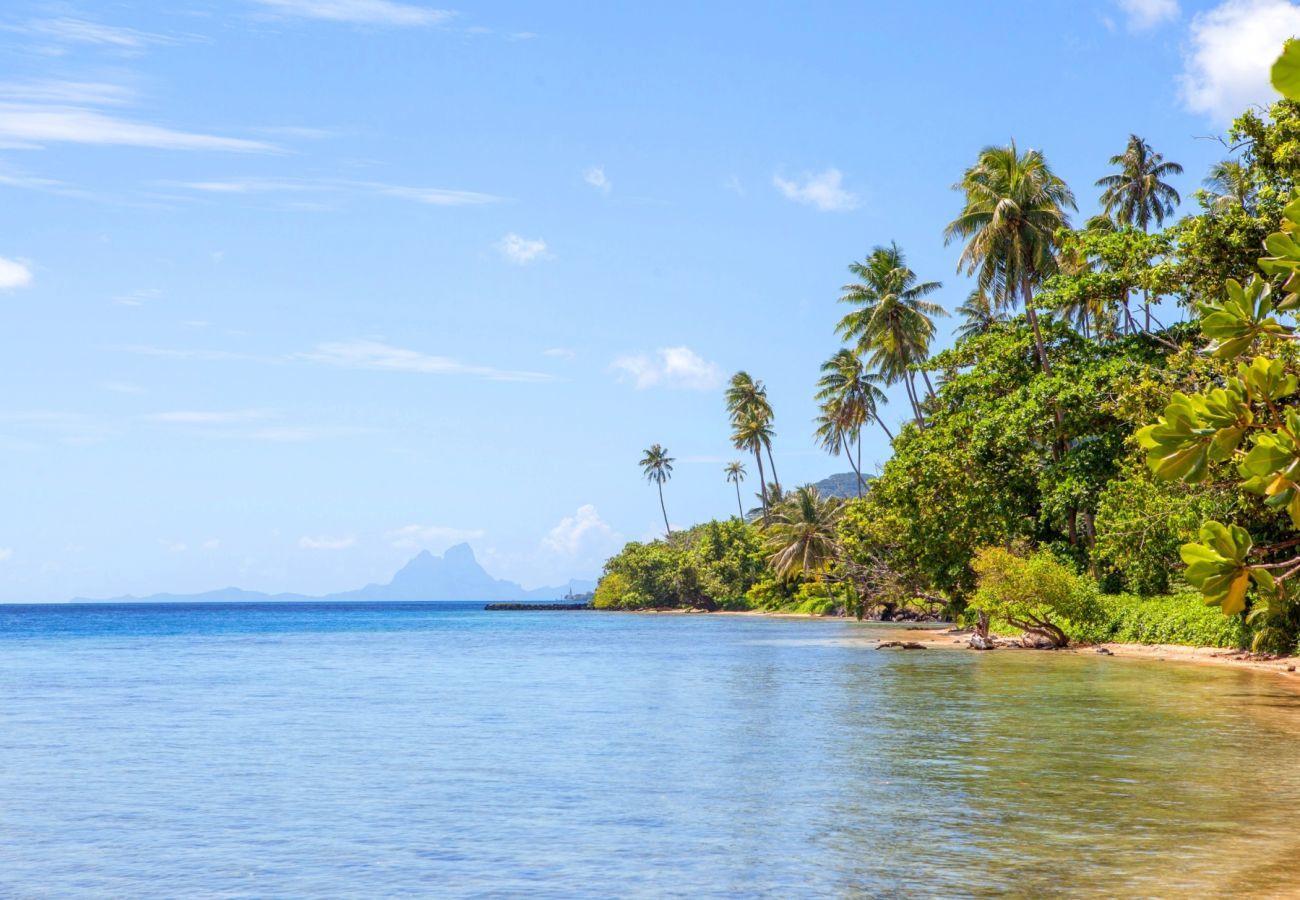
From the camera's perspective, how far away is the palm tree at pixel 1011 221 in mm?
48000

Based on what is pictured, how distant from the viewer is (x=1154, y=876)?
34.1ft

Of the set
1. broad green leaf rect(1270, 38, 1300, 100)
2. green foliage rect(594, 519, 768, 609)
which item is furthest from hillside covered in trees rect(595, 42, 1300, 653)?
green foliage rect(594, 519, 768, 609)

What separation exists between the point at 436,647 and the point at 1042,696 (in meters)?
41.5

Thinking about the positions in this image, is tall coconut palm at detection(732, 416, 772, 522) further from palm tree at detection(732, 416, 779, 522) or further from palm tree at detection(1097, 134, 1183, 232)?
palm tree at detection(1097, 134, 1183, 232)

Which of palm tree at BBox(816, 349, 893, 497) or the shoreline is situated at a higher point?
palm tree at BBox(816, 349, 893, 497)

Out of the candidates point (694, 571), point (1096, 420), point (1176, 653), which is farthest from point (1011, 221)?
point (694, 571)

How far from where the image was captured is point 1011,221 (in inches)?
1902

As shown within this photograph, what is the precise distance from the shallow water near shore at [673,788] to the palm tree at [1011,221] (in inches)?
846

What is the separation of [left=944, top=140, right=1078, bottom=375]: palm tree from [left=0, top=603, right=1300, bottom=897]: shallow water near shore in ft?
70.5

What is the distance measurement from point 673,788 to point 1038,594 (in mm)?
28910

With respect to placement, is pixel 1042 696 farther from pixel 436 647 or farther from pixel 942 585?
pixel 436 647

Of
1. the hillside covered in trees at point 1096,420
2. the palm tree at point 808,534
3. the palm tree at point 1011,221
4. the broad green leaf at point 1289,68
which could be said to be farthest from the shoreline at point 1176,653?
the palm tree at point 808,534

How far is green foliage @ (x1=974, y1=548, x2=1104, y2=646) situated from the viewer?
4109cm

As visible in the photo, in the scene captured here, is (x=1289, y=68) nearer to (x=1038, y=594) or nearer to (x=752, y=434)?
(x=1038, y=594)
